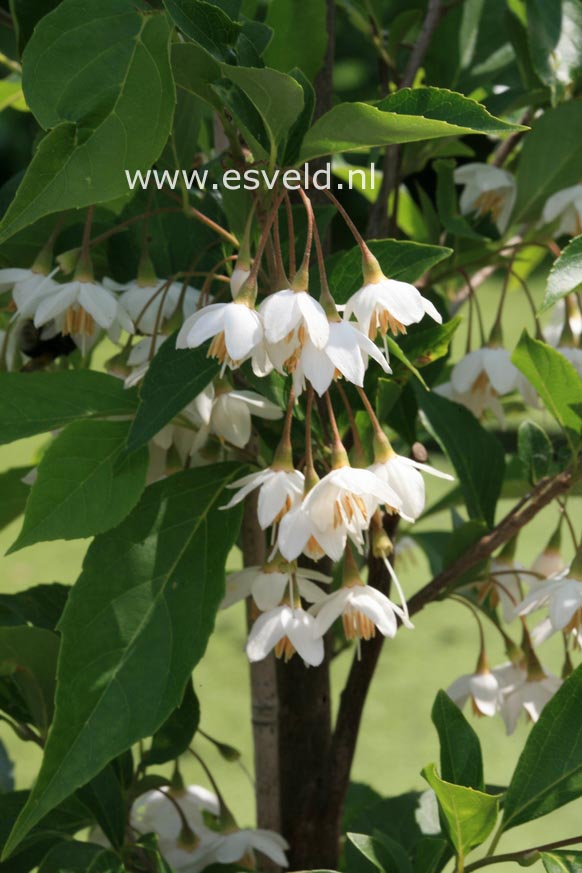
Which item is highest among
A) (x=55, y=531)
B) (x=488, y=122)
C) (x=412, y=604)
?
(x=488, y=122)

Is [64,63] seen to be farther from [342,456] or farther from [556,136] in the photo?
[556,136]

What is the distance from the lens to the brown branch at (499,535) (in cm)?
51

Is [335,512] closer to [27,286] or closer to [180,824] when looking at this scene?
[27,286]

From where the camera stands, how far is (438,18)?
2.13 feet

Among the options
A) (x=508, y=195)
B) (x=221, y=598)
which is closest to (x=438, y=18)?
(x=508, y=195)

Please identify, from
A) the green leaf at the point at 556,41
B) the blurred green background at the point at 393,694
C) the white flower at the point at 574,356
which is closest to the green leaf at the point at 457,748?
the white flower at the point at 574,356

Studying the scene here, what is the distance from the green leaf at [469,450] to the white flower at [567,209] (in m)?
0.12

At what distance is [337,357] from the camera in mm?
378

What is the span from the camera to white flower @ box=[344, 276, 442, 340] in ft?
1.32

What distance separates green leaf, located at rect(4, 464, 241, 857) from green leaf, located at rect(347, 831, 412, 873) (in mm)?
103

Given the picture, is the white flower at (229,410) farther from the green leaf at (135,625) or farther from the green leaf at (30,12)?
the green leaf at (30,12)

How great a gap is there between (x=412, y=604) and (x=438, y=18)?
0.32 m

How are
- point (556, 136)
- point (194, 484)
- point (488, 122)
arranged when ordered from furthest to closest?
point (556, 136) < point (194, 484) < point (488, 122)

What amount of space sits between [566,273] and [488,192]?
25 cm
